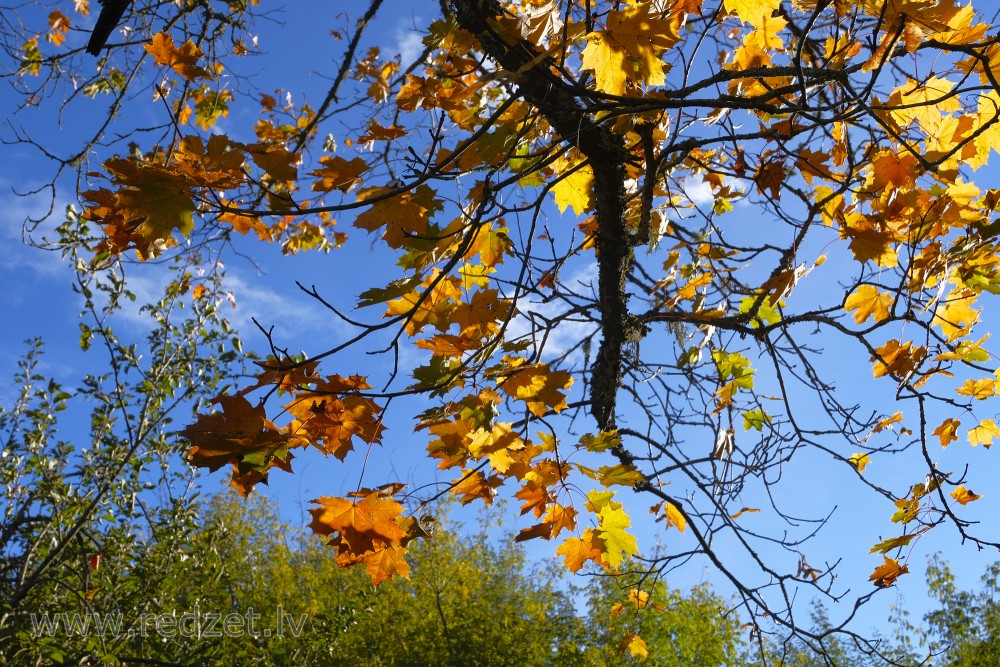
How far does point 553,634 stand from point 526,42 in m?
10.2

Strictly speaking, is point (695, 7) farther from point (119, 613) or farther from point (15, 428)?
point (15, 428)

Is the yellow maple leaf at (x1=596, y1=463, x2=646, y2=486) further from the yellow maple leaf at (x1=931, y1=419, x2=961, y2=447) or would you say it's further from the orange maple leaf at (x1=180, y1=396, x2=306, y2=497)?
the yellow maple leaf at (x1=931, y1=419, x2=961, y2=447)

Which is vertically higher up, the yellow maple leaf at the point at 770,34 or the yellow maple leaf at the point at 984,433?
the yellow maple leaf at the point at 770,34

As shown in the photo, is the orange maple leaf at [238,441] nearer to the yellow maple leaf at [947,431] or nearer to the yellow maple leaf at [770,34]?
the yellow maple leaf at [770,34]

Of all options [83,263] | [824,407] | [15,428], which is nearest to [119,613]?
[15,428]

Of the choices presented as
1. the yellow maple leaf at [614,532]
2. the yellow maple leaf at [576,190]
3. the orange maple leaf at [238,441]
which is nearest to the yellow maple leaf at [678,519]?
the yellow maple leaf at [614,532]

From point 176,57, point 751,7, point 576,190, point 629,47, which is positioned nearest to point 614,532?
point 576,190

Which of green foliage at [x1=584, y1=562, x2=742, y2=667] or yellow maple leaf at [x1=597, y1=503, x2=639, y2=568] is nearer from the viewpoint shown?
yellow maple leaf at [x1=597, y1=503, x2=639, y2=568]

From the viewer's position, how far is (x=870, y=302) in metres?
2.41

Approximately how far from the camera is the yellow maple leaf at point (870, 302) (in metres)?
2.39

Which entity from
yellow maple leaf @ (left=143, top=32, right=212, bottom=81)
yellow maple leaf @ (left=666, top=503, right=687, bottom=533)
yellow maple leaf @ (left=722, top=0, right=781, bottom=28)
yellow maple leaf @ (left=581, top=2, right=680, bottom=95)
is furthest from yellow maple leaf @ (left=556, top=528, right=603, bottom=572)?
yellow maple leaf @ (left=143, top=32, right=212, bottom=81)

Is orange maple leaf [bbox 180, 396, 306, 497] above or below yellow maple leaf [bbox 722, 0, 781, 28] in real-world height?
below

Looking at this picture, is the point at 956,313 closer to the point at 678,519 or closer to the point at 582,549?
the point at 678,519

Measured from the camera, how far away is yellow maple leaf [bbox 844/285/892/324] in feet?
7.84
